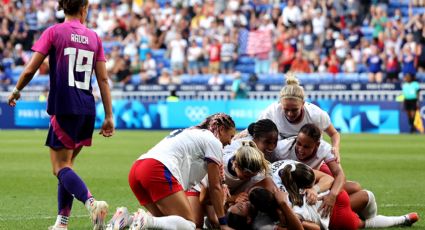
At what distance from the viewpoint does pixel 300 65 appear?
104ft

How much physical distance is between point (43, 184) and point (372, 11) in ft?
67.0

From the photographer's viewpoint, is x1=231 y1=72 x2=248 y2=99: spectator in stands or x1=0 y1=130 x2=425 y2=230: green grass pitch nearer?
x1=0 y1=130 x2=425 y2=230: green grass pitch

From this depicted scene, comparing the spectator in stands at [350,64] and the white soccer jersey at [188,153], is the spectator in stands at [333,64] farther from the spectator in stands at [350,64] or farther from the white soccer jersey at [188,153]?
the white soccer jersey at [188,153]

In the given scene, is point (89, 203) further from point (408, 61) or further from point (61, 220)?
point (408, 61)

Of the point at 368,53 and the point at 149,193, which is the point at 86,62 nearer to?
the point at 149,193

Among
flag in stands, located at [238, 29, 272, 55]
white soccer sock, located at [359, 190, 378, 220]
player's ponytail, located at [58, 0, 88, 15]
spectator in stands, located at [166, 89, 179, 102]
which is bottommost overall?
spectator in stands, located at [166, 89, 179, 102]

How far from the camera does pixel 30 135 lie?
95.2 feet

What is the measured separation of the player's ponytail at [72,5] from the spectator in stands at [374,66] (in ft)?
73.5

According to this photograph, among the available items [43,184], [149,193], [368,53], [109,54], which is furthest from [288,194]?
[109,54]

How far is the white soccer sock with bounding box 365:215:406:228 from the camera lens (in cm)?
927

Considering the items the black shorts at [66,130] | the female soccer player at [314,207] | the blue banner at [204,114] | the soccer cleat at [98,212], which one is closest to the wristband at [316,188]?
the female soccer player at [314,207]

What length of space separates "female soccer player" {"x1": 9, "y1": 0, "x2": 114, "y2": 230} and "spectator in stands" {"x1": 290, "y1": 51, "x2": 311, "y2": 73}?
2325cm

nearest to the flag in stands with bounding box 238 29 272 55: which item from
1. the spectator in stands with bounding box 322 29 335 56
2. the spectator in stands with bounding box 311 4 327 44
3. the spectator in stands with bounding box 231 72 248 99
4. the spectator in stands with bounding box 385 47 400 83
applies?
the spectator in stands with bounding box 311 4 327 44

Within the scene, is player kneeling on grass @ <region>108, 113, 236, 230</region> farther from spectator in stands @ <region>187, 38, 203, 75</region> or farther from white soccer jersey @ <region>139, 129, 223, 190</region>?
spectator in stands @ <region>187, 38, 203, 75</region>
